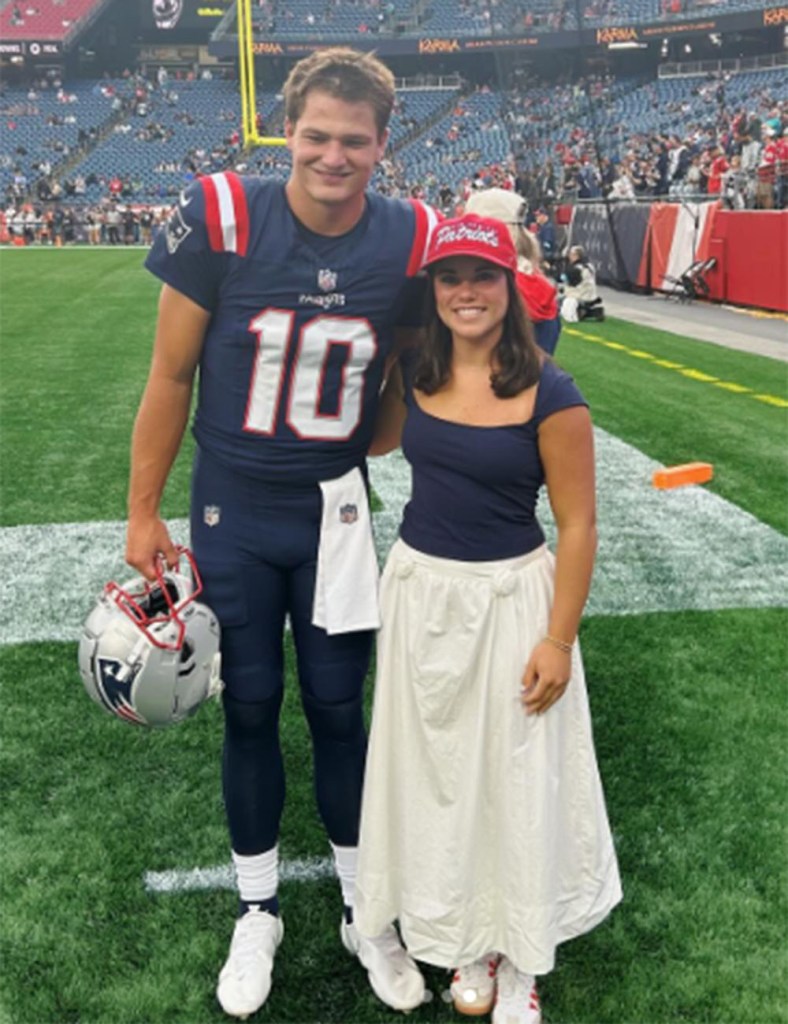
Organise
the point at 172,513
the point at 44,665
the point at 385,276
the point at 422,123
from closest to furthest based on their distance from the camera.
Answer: the point at 385,276 < the point at 44,665 < the point at 172,513 < the point at 422,123

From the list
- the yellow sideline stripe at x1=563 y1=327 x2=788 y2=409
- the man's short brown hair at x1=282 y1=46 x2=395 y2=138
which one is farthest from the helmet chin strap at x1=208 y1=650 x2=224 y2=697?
the yellow sideline stripe at x1=563 y1=327 x2=788 y2=409

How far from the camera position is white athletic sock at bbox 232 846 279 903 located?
2.33 metres

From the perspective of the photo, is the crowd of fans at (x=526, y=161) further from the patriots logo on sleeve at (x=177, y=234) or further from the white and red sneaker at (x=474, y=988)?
the white and red sneaker at (x=474, y=988)

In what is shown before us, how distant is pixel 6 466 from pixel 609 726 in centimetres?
451

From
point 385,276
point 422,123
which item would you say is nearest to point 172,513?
point 385,276

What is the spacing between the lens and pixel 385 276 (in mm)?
2062

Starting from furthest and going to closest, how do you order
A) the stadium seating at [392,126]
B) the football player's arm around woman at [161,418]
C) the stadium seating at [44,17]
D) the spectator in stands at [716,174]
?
the stadium seating at [44,17]
the stadium seating at [392,126]
the spectator in stands at [716,174]
the football player's arm around woman at [161,418]

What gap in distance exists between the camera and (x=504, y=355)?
6.39 feet

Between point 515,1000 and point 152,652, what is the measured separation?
104 centimetres

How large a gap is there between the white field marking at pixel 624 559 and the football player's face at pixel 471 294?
2560mm

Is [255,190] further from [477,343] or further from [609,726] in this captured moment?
[609,726]

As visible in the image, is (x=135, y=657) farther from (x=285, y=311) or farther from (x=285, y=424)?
(x=285, y=311)

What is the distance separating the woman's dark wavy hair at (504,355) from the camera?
193 cm

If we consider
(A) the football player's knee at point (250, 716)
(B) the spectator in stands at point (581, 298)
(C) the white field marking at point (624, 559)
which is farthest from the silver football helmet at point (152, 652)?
(B) the spectator in stands at point (581, 298)
